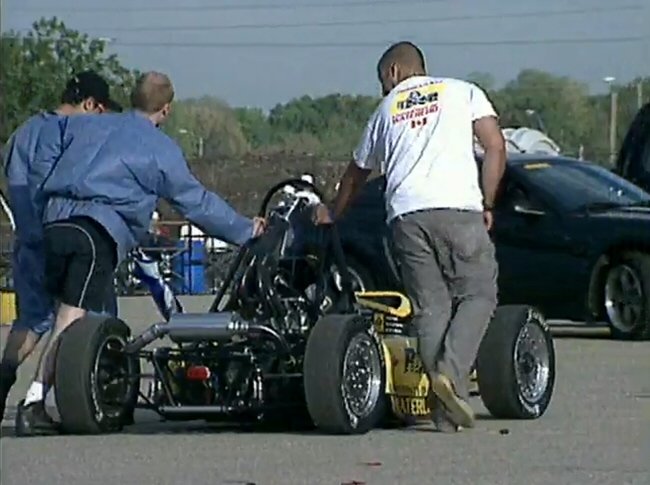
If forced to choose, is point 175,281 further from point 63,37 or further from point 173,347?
point 63,37

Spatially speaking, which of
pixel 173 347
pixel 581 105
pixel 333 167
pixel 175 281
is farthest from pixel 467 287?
pixel 581 105

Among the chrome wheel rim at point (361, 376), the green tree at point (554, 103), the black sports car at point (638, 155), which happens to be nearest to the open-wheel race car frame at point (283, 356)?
the chrome wheel rim at point (361, 376)

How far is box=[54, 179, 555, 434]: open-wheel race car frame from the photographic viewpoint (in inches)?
385

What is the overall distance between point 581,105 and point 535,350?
6847 cm

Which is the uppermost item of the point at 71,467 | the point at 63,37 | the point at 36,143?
the point at 63,37

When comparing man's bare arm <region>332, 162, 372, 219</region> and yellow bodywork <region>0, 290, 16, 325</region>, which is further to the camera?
yellow bodywork <region>0, 290, 16, 325</region>

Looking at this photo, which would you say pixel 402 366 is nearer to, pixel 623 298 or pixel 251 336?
pixel 251 336

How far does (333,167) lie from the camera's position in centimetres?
4228

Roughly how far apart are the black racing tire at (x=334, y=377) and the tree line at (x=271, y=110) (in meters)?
14.6

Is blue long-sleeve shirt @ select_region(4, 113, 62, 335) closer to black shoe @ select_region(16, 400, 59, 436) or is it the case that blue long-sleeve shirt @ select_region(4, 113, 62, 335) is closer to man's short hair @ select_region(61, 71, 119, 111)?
man's short hair @ select_region(61, 71, 119, 111)

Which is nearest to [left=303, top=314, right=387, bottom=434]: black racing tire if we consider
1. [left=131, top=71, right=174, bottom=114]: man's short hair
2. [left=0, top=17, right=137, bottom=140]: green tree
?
[left=131, top=71, right=174, bottom=114]: man's short hair

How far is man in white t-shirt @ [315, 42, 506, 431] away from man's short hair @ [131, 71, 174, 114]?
107 cm

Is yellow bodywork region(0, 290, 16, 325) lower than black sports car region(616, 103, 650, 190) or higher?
lower

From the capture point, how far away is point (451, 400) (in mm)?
9758
